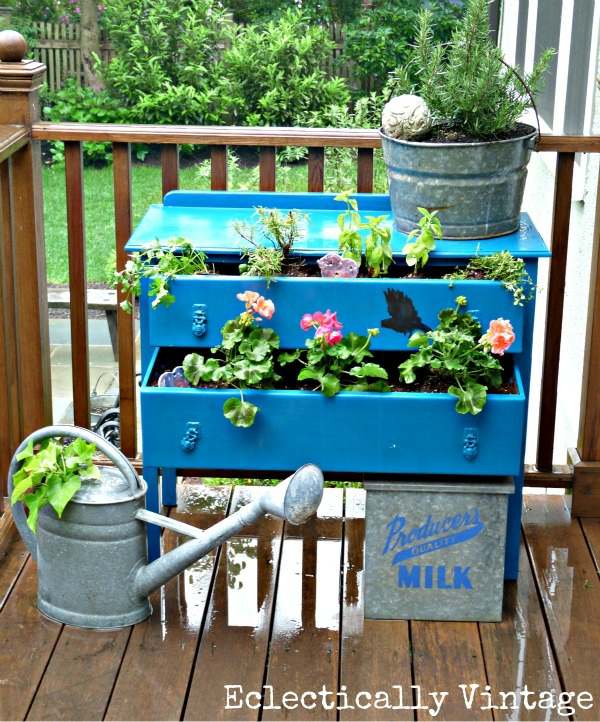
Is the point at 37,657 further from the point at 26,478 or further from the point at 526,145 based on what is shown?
the point at 526,145

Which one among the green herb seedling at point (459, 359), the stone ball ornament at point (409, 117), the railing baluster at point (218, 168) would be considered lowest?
the green herb seedling at point (459, 359)

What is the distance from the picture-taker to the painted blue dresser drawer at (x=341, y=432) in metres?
2.31

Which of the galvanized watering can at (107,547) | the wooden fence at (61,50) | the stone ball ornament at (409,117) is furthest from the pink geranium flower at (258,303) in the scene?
the wooden fence at (61,50)

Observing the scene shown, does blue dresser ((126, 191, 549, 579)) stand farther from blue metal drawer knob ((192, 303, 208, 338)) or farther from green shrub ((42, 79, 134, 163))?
green shrub ((42, 79, 134, 163))

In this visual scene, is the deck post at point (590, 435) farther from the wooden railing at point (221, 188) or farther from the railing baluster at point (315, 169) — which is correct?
the railing baluster at point (315, 169)

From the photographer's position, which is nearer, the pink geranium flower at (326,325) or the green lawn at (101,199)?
the pink geranium flower at (326,325)

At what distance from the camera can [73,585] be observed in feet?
7.72

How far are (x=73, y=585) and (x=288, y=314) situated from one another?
74 cm

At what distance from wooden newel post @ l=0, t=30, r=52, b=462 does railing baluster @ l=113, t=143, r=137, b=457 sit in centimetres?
20

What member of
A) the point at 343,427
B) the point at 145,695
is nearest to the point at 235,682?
the point at 145,695

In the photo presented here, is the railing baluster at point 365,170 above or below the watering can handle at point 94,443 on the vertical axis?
above

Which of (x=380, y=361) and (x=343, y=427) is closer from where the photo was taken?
(x=343, y=427)

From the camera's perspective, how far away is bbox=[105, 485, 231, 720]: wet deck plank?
2.14 meters

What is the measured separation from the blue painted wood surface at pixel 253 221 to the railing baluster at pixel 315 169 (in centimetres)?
13
